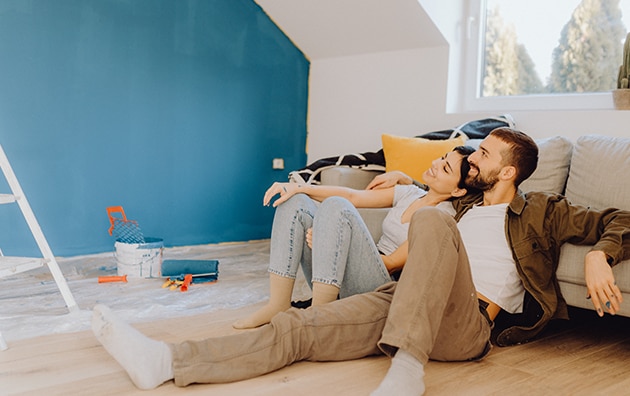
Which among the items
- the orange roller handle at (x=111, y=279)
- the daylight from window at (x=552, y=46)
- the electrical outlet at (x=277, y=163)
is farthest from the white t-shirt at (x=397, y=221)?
the electrical outlet at (x=277, y=163)

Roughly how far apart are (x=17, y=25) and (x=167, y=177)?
1.12 m

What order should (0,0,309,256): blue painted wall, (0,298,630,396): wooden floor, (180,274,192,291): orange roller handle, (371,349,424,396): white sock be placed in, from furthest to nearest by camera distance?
(0,0,309,256): blue painted wall, (180,274,192,291): orange roller handle, (0,298,630,396): wooden floor, (371,349,424,396): white sock

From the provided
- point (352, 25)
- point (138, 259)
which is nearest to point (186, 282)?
point (138, 259)

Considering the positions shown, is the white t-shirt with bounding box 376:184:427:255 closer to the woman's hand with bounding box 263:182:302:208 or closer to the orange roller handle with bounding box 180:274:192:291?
the woman's hand with bounding box 263:182:302:208

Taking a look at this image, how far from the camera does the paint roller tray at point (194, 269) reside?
9.85 ft

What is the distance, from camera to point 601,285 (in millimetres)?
1743

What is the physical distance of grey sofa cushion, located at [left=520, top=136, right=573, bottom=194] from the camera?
8.30ft

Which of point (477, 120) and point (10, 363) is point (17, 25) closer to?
point (10, 363)

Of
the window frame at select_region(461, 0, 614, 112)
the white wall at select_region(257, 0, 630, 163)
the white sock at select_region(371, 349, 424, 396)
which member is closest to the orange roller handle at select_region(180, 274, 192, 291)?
the white sock at select_region(371, 349, 424, 396)

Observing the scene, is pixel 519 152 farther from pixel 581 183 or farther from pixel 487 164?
pixel 581 183

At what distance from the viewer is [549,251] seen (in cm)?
204

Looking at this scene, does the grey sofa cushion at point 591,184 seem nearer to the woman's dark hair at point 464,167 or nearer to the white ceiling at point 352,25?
the woman's dark hair at point 464,167

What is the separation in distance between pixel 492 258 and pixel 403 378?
2.07ft

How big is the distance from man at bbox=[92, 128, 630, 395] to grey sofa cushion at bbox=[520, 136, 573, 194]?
0.49 meters
